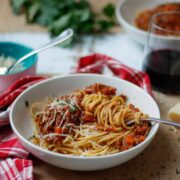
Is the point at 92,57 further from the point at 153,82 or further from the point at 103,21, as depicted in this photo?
the point at 103,21

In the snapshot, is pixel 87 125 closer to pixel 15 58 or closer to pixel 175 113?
pixel 175 113

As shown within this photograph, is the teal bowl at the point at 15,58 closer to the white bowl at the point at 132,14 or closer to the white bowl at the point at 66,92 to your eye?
the white bowl at the point at 66,92

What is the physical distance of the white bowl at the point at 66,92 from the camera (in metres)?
1.50

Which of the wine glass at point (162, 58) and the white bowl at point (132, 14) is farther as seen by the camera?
the white bowl at point (132, 14)

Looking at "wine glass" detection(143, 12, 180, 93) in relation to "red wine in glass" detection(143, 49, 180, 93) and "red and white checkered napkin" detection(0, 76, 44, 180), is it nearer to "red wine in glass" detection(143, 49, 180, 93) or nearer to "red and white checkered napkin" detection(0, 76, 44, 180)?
"red wine in glass" detection(143, 49, 180, 93)

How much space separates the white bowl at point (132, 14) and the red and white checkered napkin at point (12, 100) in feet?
1.21

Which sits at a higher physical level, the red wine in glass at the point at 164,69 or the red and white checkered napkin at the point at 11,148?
the red and white checkered napkin at the point at 11,148

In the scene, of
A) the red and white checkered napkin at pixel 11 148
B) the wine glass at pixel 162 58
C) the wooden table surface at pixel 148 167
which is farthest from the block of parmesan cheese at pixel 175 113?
the red and white checkered napkin at pixel 11 148

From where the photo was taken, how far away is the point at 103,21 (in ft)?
9.52

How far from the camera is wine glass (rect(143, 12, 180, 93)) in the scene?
2.16 metres

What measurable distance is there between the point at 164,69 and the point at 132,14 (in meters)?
0.91

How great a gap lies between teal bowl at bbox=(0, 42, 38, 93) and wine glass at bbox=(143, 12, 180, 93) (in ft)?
1.94

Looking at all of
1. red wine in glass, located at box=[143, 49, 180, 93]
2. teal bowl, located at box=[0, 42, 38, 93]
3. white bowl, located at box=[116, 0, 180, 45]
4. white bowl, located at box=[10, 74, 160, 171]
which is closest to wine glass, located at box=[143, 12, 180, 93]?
red wine in glass, located at box=[143, 49, 180, 93]

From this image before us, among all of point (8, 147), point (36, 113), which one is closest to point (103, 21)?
point (36, 113)
